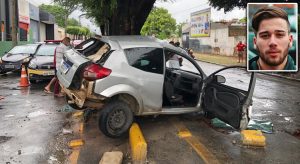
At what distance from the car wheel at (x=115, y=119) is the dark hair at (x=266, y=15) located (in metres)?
2.87

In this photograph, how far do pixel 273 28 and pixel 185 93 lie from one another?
3.60 m

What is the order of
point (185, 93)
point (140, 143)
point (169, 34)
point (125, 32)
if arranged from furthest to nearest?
point (169, 34) → point (125, 32) → point (185, 93) → point (140, 143)

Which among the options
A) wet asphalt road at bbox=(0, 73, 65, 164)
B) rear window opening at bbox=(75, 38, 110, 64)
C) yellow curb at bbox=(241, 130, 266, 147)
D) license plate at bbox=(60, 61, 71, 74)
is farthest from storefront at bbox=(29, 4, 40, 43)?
yellow curb at bbox=(241, 130, 266, 147)

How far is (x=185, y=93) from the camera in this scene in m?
7.32

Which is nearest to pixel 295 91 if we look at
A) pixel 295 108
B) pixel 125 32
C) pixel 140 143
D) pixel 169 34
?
pixel 295 108

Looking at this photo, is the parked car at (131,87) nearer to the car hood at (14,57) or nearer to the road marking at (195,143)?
the road marking at (195,143)

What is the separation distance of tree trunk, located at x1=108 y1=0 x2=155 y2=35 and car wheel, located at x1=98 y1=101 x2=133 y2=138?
4.92 m

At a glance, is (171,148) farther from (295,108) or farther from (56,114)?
(295,108)

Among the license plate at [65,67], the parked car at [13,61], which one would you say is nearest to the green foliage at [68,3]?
the license plate at [65,67]

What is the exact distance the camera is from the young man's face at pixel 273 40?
12.7 feet

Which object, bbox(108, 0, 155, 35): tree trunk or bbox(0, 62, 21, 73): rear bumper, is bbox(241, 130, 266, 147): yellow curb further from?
bbox(0, 62, 21, 73): rear bumper

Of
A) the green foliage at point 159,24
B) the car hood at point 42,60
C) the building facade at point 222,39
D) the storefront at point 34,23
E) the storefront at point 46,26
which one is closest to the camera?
the car hood at point 42,60

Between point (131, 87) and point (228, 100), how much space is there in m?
1.69

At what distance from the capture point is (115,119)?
6.05m
